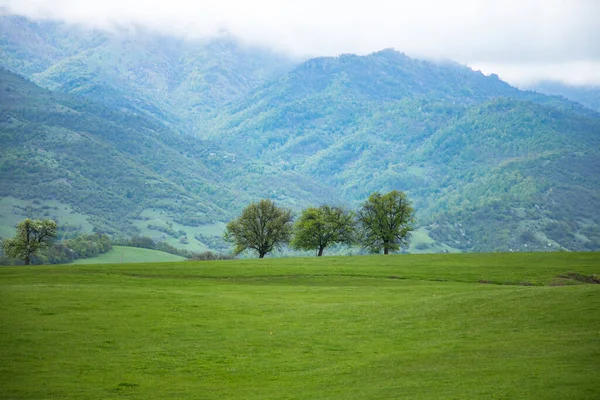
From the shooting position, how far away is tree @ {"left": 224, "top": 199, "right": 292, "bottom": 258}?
110 metres

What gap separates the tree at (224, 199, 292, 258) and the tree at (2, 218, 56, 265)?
29755 mm

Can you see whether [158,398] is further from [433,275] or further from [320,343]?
[433,275]

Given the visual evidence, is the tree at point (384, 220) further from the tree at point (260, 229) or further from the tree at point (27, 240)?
the tree at point (27, 240)

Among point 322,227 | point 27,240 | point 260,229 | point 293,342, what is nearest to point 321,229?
point 322,227

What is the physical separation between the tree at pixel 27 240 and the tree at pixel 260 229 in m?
29.8

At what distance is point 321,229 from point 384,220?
11.5 metres

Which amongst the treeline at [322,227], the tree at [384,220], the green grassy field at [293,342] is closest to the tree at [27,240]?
the treeline at [322,227]

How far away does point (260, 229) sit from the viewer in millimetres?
110750

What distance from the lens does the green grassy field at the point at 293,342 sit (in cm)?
3027

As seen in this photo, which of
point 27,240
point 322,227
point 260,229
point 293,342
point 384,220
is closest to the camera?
point 293,342

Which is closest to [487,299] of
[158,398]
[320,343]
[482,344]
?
[482,344]

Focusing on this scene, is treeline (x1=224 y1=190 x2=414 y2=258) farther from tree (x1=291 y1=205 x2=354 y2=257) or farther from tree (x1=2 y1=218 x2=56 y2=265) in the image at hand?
tree (x1=2 y1=218 x2=56 y2=265)

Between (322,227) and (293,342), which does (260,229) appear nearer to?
(322,227)

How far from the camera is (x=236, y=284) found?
68.8m
